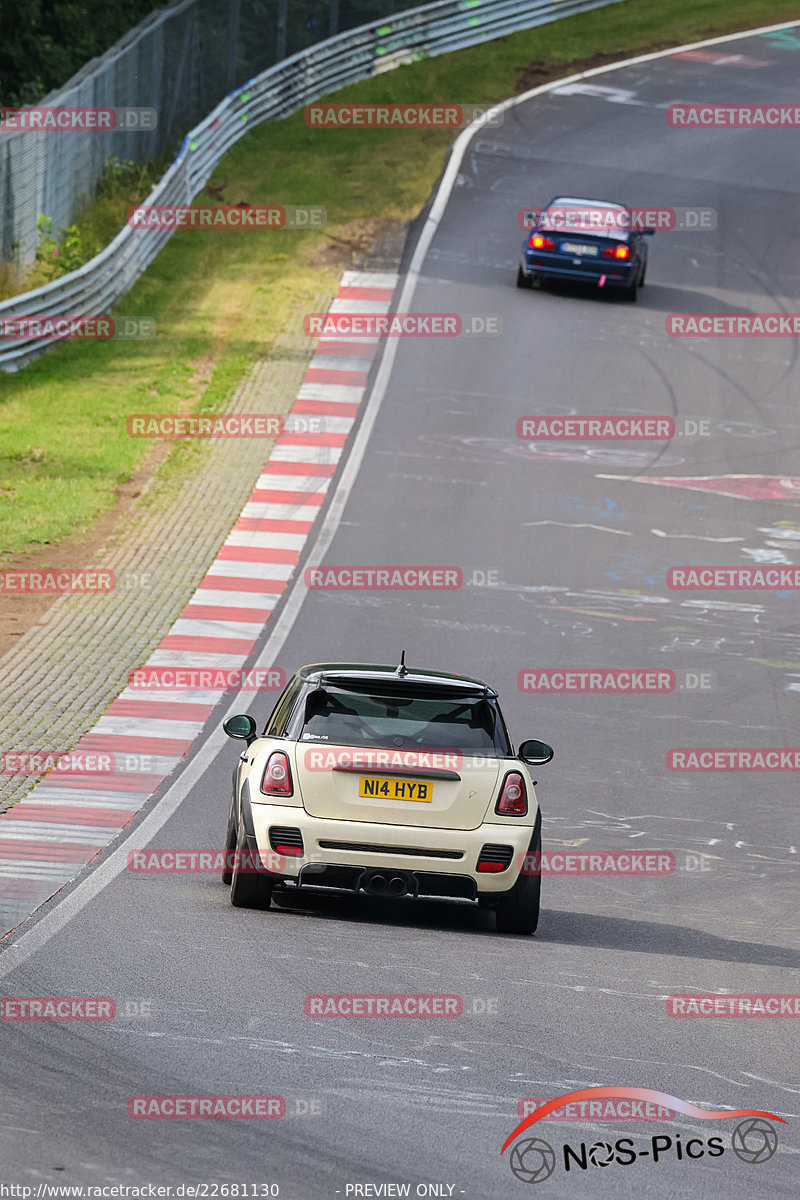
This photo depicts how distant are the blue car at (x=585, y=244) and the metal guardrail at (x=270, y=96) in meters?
7.46

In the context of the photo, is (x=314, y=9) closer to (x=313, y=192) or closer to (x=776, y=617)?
(x=313, y=192)

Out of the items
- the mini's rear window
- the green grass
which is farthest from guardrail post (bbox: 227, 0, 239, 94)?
the mini's rear window

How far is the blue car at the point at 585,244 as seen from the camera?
31.8 m

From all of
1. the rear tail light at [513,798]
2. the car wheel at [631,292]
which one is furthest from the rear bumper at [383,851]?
the car wheel at [631,292]

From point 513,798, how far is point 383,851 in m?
0.82

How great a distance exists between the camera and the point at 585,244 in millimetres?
32000

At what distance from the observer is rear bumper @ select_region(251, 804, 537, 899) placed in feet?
32.1

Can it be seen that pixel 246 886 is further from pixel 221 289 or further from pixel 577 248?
pixel 221 289

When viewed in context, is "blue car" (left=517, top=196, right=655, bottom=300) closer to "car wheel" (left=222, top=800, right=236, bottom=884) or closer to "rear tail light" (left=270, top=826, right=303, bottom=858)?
"car wheel" (left=222, top=800, right=236, bottom=884)

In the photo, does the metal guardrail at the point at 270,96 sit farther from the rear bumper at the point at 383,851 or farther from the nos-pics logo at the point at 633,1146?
the nos-pics logo at the point at 633,1146

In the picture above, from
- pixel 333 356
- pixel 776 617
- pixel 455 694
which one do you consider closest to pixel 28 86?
pixel 333 356

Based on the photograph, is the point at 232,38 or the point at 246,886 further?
the point at 232,38

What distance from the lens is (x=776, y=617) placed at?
65.6 ft

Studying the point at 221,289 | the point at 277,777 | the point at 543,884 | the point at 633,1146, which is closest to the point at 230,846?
the point at 277,777
